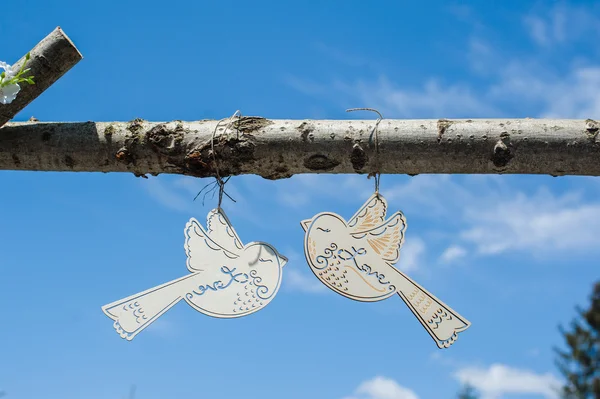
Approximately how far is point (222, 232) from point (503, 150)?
0.95 meters

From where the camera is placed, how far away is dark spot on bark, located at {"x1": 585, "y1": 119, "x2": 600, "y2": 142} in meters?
2.21

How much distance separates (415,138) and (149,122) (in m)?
0.90

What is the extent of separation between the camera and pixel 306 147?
7.64ft

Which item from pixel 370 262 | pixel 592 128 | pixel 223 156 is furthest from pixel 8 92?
pixel 592 128

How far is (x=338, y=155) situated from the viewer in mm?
2326

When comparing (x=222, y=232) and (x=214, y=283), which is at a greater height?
(x=222, y=232)

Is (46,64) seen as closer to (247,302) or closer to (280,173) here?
(280,173)

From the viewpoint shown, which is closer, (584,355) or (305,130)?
(305,130)

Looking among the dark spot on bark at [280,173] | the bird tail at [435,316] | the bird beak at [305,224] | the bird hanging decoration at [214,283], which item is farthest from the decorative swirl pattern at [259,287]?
the bird tail at [435,316]

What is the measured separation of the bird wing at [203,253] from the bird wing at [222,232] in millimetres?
15

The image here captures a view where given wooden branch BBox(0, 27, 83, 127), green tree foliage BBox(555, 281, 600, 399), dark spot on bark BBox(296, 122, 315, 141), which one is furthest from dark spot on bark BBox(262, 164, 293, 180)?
green tree foliage BBox(555, 281, 600, 399)

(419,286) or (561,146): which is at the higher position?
(561,146)

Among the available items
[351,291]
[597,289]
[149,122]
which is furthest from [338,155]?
[597,289]

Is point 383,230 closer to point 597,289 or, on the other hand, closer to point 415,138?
point 415,138
